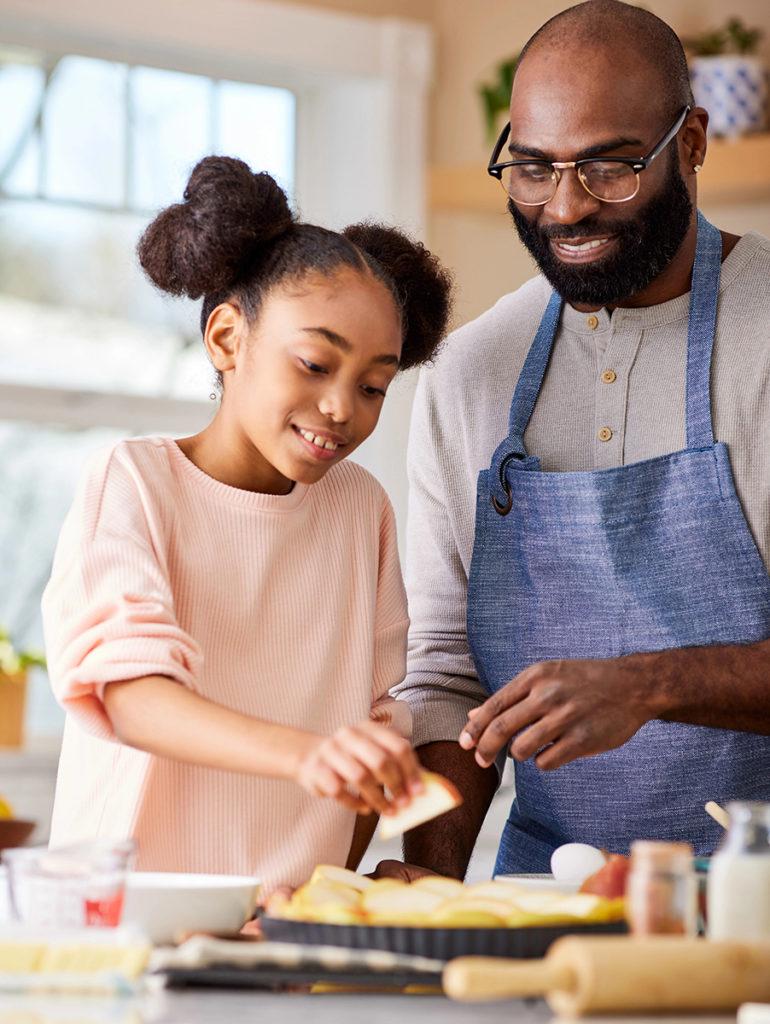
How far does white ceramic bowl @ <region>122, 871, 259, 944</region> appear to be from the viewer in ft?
3.60

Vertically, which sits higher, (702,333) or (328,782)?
(702,333)

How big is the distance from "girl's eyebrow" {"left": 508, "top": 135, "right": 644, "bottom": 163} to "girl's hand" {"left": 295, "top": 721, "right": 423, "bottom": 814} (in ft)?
2.97

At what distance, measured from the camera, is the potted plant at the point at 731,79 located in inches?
133

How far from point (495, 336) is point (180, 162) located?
1924 millimetres

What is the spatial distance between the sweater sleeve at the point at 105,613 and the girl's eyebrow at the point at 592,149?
0.68 m

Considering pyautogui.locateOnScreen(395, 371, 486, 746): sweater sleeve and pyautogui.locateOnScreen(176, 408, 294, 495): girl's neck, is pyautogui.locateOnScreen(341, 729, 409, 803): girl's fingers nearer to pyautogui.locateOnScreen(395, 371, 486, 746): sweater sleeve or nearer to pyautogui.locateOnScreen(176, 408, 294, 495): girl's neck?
pyautogui.locateOnScreen(176, 408, 294, 495): girl's neck

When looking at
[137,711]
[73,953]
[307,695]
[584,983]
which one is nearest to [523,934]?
[584,983]

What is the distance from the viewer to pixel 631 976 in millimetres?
835

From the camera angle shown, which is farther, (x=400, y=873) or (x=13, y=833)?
(x=13, y=833)

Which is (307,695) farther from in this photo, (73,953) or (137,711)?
(73,953)

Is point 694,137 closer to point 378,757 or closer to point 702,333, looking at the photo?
point 702,333

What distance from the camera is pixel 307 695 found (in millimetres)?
1525

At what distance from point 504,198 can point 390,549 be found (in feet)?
7.06

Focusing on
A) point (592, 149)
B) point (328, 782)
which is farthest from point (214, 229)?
point (328, 782)
